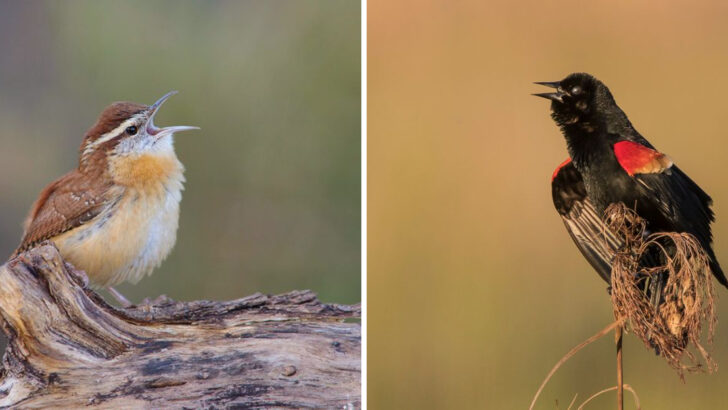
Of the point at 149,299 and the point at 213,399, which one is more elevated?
the point at 149,299

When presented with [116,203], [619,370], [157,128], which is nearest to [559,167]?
[619,370]

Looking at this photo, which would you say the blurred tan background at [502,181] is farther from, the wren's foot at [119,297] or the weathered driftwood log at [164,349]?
the wren's foot at [119,297]

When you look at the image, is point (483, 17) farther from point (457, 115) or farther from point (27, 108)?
point (27, 108)

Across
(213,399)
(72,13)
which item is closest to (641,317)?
(213,399)

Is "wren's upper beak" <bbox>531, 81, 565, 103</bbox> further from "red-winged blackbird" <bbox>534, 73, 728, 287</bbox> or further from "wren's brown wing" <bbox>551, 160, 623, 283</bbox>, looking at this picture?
"wren's brown wing" <bbox>551, 160, 623, 283</bbox>

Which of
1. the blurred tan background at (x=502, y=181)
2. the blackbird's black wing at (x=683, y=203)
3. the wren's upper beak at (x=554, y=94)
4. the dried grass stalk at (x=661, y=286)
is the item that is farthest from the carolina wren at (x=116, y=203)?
the blackbird's black wing at (x=683, y=203)

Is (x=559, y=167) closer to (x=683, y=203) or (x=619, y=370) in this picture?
(x=683, y=203)

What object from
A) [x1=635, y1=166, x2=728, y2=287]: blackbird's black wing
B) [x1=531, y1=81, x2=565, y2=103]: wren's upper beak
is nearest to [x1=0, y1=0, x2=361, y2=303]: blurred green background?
[x1=531, y1=81, x2=565, y2=103]: wren's upper beak
